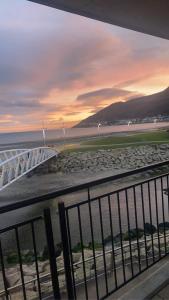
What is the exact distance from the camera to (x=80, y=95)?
1204 inches

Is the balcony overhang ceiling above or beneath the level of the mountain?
beneath

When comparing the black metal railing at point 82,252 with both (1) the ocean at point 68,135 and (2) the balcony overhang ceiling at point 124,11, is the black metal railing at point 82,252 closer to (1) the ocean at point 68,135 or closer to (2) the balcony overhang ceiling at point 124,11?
(2) the balcony overhang ceiling at point 124,11

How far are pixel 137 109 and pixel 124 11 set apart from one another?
29.0 m

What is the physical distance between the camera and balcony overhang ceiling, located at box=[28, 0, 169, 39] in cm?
189

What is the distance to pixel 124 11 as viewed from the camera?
2.10 m

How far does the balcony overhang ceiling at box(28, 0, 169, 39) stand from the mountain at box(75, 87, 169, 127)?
63.3 feet

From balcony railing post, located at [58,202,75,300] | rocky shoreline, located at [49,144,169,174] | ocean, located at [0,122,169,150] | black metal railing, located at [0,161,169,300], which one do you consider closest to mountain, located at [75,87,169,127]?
rocky shoreline, located at [49,144,169,174]

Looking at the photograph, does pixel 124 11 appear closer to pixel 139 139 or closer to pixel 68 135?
pixel 139 139

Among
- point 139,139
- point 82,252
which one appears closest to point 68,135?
point 139,139

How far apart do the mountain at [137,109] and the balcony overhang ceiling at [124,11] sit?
19.3 meters

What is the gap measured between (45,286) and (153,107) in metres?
25.1

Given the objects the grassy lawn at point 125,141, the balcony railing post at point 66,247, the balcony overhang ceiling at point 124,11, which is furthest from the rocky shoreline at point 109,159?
the balcony railing post at point 66,247

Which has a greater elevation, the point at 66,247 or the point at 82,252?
the point at 66,247

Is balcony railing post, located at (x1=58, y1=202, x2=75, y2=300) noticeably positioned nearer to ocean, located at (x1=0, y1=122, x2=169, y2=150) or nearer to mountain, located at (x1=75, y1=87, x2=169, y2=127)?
mountain, located at (x1=75, y1=87, x2=169, y2=127)
